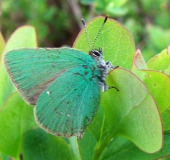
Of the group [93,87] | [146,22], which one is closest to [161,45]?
[146,22]

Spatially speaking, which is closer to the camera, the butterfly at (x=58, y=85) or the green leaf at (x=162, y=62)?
the green leaf at (x=162, y=62)

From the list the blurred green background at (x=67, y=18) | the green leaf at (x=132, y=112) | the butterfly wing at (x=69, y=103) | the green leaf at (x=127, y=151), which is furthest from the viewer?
the blurred green background at (x=67, y=18)

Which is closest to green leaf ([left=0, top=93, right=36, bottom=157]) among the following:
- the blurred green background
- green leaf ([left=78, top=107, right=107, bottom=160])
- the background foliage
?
the background foliage

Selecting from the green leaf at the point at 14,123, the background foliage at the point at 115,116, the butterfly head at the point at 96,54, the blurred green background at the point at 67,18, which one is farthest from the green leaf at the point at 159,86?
the blurred green background at the point at 67,18

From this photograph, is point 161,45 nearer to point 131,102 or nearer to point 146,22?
point 146,22

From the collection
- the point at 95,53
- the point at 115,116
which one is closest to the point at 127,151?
the point at 115,116

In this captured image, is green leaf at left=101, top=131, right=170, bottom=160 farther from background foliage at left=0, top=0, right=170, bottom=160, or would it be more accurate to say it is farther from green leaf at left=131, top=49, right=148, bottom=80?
green leaf at left=131, top=49, right=148, bottom=80

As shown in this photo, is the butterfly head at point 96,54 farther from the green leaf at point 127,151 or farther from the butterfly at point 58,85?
the green leaf at point 127,151
